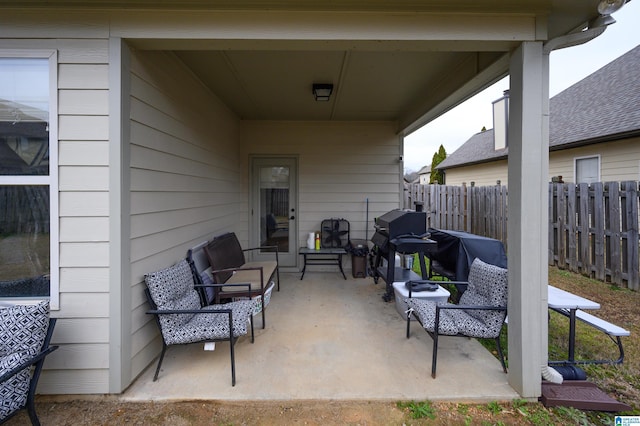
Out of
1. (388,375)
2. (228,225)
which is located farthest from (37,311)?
(228,225)

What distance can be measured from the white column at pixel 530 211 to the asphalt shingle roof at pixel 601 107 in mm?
5690

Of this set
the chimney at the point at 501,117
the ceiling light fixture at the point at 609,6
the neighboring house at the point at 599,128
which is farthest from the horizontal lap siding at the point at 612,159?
the ceiling light fixture at the point at 609,6

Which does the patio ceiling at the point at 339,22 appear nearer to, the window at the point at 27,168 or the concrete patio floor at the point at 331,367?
the window at the point at 27,168

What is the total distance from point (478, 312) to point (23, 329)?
3.25 metres

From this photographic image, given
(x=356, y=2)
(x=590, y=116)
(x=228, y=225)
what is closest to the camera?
(x=356, y=2)

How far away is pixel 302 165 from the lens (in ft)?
16.7

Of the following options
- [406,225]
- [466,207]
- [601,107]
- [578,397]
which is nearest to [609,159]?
[601,107]

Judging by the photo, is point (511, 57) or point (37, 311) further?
point (511, 57)

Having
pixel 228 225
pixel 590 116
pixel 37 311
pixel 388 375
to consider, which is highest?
pixel 590 116

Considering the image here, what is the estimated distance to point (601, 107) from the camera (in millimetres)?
7039

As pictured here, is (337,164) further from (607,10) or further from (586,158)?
(586,158)

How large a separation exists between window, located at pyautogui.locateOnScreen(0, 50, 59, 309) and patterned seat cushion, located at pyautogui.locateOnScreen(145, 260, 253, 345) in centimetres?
63

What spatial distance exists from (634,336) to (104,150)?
198 inches

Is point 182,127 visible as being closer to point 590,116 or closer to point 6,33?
point 6,33
